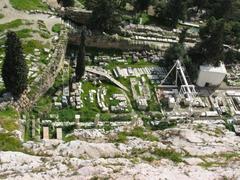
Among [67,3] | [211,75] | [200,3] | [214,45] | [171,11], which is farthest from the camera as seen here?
[200,3]

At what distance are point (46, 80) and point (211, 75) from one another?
68.0 ft

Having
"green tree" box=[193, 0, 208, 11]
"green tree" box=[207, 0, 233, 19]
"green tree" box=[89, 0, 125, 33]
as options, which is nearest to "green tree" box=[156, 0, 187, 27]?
"green tree" box=[193, 0, 208, 11]

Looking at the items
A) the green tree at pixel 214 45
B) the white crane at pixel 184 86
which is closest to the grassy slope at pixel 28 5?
the white crane at pixel 184 86

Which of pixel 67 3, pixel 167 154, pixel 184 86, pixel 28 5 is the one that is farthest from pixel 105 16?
pixel 167 154

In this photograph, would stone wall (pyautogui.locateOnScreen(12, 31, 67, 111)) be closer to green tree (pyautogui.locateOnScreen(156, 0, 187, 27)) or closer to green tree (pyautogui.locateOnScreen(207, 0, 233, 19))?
green tree (pyautogui.locateOnScreen(156, 0, 187, 27))

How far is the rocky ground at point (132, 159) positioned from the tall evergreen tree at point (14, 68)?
10.2m

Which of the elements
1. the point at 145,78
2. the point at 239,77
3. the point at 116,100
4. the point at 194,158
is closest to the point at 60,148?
the point at 194,158

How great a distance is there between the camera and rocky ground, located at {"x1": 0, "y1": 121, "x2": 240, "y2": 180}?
22234 millimetres

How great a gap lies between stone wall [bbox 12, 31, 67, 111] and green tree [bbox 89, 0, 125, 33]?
5184 mm

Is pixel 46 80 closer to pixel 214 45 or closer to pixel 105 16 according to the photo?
pixel 105 16

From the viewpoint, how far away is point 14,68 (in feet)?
128

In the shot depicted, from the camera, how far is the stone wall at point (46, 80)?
4162 centimetres

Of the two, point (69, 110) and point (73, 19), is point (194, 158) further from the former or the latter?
point (73, 19)

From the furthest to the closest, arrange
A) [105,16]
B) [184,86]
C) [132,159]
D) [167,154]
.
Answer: [105,16] < [184,86] < [167,154] < [132,159]
